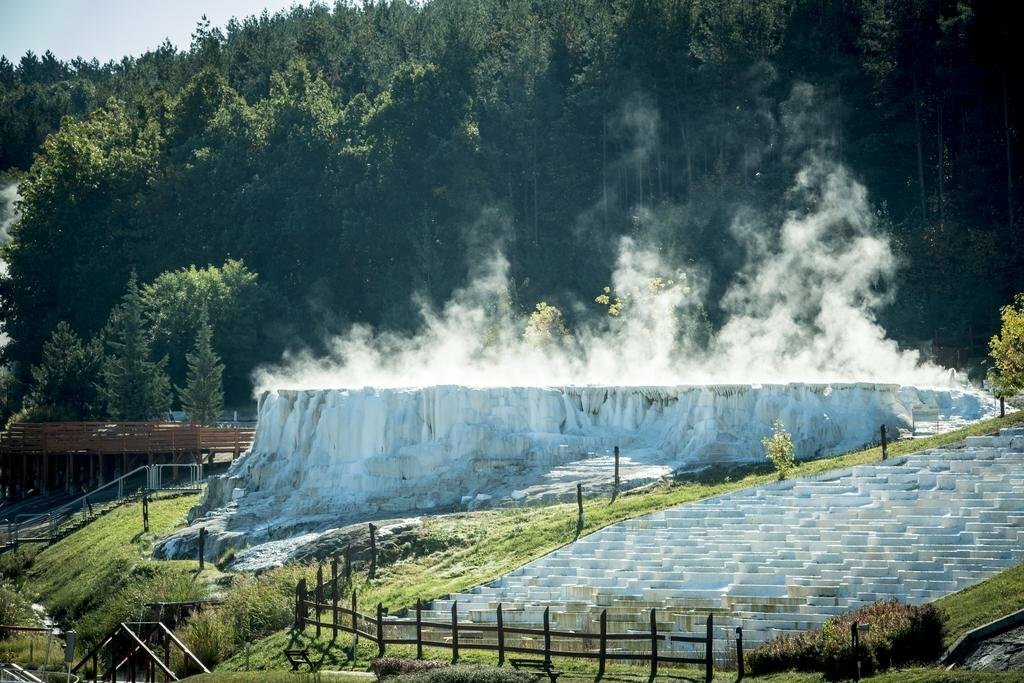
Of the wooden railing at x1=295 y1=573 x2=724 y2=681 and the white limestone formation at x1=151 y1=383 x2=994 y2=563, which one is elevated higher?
the white limestone formation at x1=151 y1=383 x2=994 y2=563

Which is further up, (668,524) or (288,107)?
(288,107)

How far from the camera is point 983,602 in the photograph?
105ft

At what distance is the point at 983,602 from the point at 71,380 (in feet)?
172

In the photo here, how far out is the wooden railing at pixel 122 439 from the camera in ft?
212

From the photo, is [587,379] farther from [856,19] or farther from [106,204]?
[106,204]

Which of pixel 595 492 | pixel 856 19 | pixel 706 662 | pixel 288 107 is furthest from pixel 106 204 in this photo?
pixel 706 662

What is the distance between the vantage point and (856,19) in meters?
78.4

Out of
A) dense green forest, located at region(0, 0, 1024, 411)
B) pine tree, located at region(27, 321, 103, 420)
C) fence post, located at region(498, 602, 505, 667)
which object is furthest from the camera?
pine tree, located at region(27, 321, 103, 420)

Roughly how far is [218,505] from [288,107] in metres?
45.3

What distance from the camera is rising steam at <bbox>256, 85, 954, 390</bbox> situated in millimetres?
62344

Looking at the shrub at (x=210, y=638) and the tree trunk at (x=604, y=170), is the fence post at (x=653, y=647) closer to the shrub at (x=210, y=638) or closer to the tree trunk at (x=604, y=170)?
the shrub at (x=210, y=638)

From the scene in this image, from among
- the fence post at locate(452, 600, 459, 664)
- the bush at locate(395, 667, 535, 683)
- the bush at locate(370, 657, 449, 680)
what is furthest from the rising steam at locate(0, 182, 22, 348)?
the bush at locate(395, 667, 535, 683)

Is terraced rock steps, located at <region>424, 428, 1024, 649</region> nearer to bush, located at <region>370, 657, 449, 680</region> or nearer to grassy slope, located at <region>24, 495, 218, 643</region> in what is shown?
bush, located at <region>370, 657, 449, 680</region>

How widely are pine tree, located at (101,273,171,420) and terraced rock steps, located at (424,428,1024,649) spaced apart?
1475 inches
